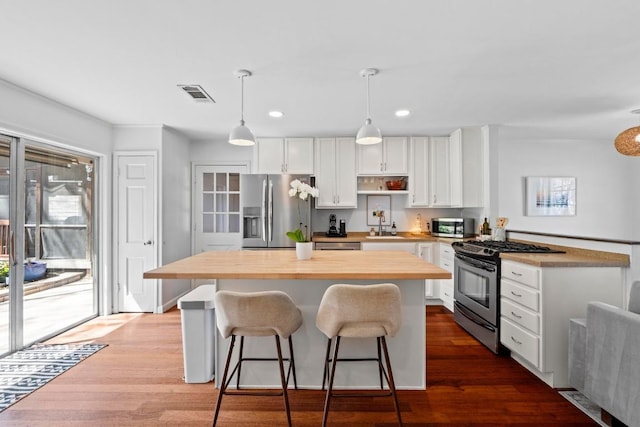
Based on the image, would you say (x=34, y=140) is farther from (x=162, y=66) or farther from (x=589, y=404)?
(x=589, y=404)

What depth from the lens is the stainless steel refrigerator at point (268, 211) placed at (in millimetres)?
4496

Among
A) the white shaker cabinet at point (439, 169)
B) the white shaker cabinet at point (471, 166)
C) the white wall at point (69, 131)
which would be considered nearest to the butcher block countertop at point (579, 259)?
the white shaker cabinet at point (471, 166)

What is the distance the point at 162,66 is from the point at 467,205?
12.5 ft

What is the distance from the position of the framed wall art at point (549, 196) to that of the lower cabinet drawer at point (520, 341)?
9.48 feet

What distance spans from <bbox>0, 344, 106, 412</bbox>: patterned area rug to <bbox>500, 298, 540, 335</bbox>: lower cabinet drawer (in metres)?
3.61

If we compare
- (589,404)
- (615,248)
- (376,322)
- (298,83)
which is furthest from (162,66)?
(589,404)

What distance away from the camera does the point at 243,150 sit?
5.18m

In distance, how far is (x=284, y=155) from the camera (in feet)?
15.9

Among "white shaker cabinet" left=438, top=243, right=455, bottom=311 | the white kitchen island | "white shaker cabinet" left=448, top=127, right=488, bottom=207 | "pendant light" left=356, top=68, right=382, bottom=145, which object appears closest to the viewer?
the white kitchen island

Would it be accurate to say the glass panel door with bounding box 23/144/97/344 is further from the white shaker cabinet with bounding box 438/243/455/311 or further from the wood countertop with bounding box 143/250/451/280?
the white shaker cabinet with bounding box 438/243/455/311

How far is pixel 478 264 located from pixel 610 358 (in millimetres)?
1407

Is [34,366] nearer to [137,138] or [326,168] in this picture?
[137,138]

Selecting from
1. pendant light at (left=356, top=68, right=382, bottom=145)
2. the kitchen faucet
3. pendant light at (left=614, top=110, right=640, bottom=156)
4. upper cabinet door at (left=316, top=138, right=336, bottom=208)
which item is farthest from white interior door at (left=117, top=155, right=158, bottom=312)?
pendant light at (left=614, top=110, right=640, bottom=156)

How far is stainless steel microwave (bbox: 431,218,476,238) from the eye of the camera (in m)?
4.54
